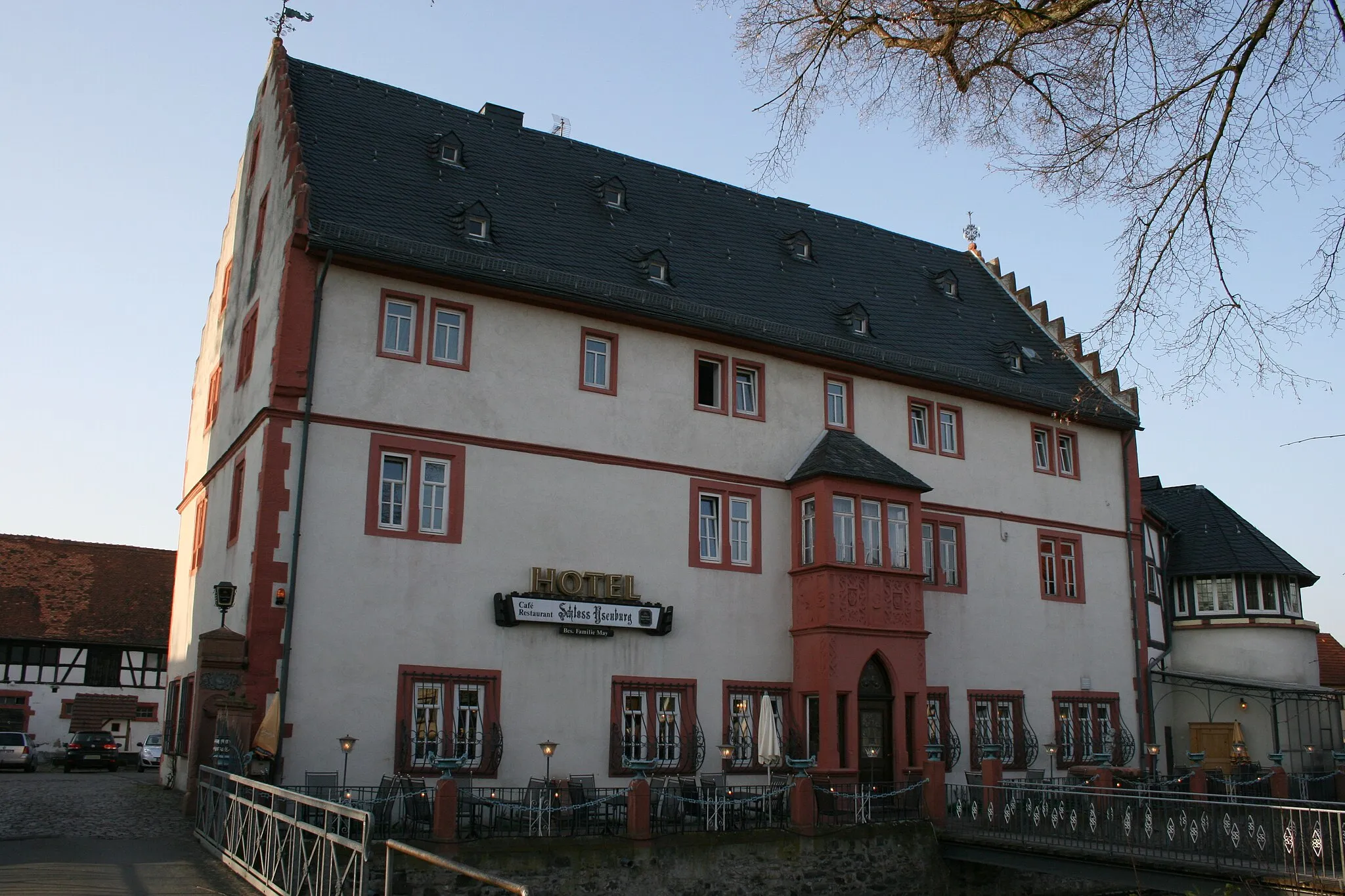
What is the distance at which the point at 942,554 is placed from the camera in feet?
81.2

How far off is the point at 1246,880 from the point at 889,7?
11.4 meters

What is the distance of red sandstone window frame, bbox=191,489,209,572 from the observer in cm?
2417

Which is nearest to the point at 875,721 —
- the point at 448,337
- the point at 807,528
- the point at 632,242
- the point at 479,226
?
the point at 807,528

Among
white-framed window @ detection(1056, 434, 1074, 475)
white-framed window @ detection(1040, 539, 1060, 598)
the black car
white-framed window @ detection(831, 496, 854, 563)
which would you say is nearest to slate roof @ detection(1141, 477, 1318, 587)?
white-framed window @ detection(1056, 434, 1074, 475)

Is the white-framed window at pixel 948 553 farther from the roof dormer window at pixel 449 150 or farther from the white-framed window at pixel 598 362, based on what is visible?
the roof dormer window at pixel 449 150

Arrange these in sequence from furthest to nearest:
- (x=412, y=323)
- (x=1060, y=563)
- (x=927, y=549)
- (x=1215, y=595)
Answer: (x=1215, y=595) → (x=1060, y=563) → (x=927, y=549) → (x=412, y=323)

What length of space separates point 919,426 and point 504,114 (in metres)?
11.8

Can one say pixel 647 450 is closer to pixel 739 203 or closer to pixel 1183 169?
pixel 739 203

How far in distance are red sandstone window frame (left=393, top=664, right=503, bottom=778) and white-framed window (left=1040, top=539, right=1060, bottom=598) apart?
13209 mm

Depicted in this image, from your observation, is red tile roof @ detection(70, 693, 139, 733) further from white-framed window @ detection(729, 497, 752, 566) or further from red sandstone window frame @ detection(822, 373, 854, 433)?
red sandstone window frame @ detection(822, 373, 854, 433)

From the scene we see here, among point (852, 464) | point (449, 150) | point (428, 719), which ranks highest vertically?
point (449, 150)

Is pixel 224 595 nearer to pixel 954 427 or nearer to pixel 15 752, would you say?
pixel 954 427

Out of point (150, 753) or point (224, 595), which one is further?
point (150, 753)

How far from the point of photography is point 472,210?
21.4m
